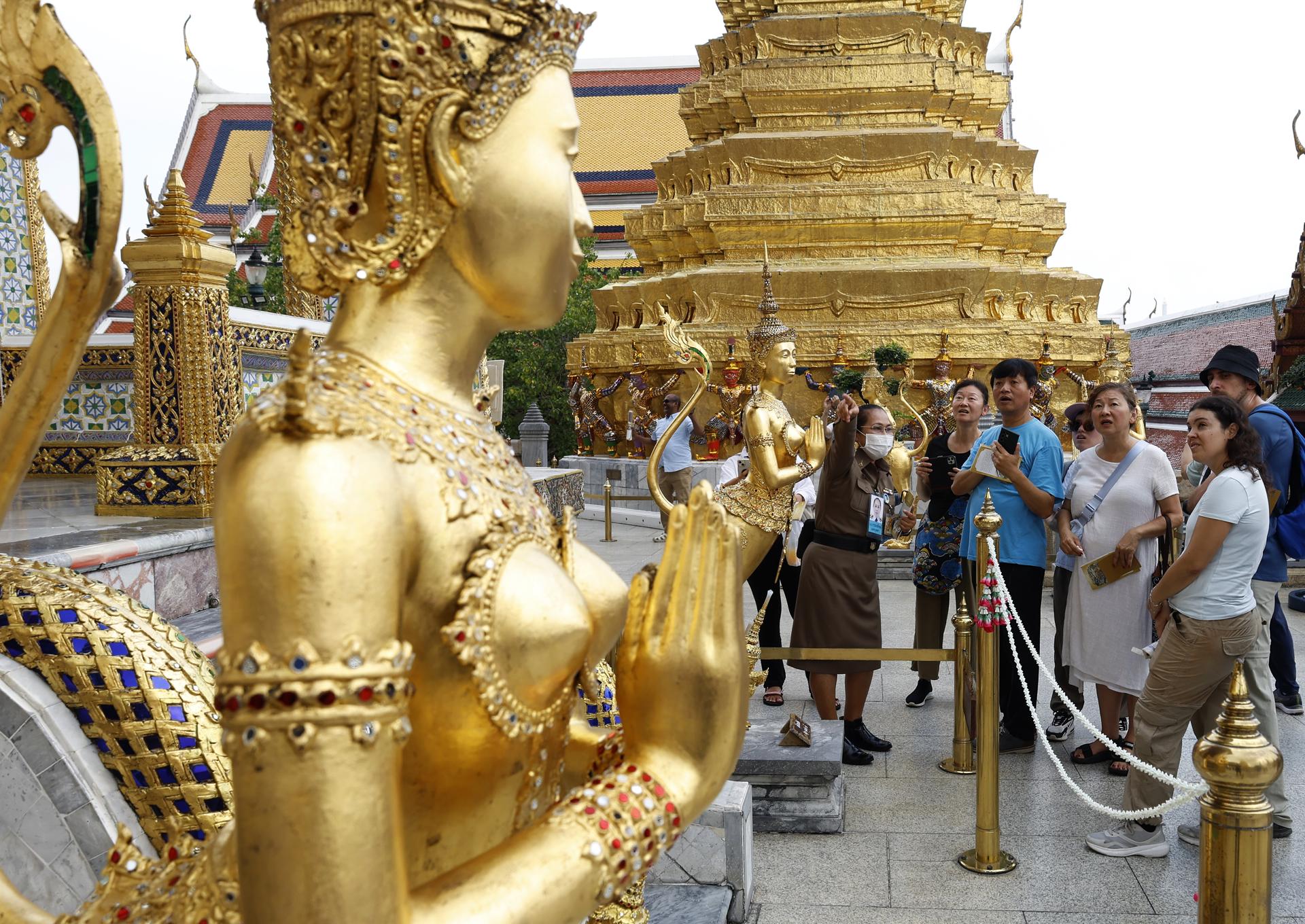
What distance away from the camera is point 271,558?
3.46 feet

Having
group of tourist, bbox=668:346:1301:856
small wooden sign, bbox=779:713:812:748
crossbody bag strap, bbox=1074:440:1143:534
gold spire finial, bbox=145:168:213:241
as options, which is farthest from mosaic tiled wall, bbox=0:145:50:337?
crossbody bag strap, bbox=1074:440:1143:534

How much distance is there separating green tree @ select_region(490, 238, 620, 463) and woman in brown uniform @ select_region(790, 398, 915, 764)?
1665cm

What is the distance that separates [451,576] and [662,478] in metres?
10.4

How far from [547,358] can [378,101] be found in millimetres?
21658

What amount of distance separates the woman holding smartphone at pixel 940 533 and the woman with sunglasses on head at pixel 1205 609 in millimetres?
1970

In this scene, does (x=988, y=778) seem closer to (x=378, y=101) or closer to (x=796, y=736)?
(x=796, y=736)

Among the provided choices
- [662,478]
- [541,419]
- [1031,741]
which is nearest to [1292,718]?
[1031,741]

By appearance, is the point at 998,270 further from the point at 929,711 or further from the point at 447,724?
the point at 447,724

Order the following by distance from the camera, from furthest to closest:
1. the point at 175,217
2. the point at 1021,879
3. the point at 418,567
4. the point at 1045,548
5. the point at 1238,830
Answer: the point at 1045,548, the point at 175,217, the point at 1021,879, the point at 1238,830, the point at 418,567

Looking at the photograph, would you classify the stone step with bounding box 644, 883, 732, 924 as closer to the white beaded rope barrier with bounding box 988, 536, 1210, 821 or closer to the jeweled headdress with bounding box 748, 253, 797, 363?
the white beaded rope barrier with bounding box 988, 536, 1210, 821

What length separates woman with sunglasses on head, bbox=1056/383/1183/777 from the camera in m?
5.27

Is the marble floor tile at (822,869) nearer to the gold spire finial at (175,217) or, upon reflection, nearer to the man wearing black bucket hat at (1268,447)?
the man wearing black bucket hat at (1268,447)

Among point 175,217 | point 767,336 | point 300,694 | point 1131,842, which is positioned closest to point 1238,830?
point 1131,842

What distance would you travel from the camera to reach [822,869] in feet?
14.0
